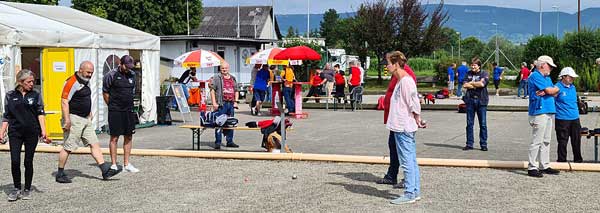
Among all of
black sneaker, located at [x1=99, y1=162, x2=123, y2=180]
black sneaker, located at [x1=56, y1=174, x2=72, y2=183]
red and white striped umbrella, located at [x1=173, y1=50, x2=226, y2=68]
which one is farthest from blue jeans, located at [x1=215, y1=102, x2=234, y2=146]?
red and white striped umbrella, located at [x1=173, y1=50, x2=226, y2=68]

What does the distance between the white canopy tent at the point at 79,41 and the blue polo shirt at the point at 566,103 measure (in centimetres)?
990

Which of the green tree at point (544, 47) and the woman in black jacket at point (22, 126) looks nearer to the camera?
the woman in black jacket at point (22, 126)

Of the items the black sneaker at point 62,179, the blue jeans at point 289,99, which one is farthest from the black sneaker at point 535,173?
the blue jeans at point 289,99

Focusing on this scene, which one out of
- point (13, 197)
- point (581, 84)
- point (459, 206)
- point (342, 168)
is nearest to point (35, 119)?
point (13, 197)

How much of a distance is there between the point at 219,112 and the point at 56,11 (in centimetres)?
763

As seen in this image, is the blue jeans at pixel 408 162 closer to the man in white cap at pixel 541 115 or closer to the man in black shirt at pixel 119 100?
the man in white cap at pixel 541 115

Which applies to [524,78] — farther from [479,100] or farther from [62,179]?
[62,179]

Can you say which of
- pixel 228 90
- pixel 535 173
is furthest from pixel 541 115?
pixel 228 90

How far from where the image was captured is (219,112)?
43.6 feet

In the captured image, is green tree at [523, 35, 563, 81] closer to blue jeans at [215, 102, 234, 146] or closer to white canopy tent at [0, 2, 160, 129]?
white canopy tent at [0, 2, 160, 129]

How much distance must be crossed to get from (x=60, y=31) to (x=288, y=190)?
335 inches

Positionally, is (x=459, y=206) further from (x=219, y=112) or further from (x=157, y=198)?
(x=219, y=112)

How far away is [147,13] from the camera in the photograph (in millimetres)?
59906

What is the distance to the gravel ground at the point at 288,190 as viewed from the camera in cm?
815
